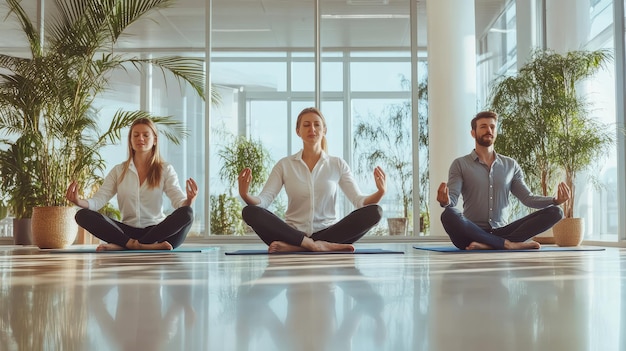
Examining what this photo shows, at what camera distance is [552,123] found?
672 centimetres

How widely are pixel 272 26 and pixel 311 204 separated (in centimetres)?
412

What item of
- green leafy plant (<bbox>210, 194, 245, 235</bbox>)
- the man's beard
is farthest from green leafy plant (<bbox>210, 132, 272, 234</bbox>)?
the man's beard

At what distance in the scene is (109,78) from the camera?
8.25 meters

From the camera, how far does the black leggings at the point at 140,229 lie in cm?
515

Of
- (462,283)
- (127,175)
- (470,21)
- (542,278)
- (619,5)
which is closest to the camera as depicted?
(462,283)

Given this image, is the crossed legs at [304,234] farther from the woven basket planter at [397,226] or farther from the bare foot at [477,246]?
the woven basket planter at [397,226]

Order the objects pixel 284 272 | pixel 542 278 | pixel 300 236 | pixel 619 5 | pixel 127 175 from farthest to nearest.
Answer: pixel 619 5
pixel 127 175
pixel 300 236
pixel 284 272
pixel 542 278

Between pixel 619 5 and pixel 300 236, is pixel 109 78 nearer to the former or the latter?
pixel 300 236

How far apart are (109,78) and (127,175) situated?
315 cm

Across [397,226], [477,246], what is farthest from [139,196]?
[397,226]

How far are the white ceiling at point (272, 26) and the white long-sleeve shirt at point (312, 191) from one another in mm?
3707

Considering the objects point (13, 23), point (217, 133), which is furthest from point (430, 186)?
point (13, 23)

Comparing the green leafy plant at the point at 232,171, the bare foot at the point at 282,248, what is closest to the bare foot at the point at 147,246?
the bare foot at the point at 282,248

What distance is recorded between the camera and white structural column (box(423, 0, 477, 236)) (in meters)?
7.72
